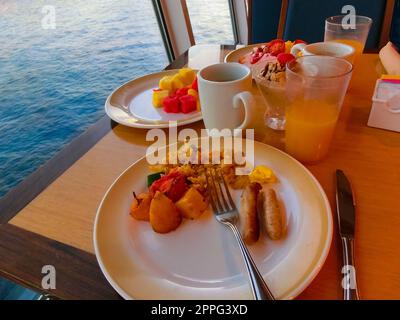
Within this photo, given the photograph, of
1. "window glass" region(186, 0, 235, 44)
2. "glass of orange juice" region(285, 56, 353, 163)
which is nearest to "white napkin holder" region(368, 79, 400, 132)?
"glass of orange juice" region(285, 56, 353, 163)

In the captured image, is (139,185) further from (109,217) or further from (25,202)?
(25,202)

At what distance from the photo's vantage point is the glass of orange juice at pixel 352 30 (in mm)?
889

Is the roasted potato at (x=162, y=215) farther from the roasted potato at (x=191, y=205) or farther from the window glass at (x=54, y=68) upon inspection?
the window glass at (x=54, y=68)

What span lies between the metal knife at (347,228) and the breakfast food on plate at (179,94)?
421 millimetres

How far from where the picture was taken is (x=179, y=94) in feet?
2.84

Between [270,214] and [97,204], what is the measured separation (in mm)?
322

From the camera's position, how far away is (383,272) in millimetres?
422

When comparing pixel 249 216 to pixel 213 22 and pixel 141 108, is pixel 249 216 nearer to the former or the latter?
pixel 141 108

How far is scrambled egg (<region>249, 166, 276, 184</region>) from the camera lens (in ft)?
1.87

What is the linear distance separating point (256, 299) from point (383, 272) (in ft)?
0.63

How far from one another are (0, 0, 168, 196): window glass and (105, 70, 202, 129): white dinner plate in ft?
2.79

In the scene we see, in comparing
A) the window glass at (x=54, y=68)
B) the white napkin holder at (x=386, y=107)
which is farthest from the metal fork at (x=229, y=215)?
the window glass at (x=54, y=68)

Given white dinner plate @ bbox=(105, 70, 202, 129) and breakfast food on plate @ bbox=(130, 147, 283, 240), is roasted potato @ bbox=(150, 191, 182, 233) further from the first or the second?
white dinner plate @ bbox=(105, 70, 202, 129)
